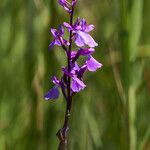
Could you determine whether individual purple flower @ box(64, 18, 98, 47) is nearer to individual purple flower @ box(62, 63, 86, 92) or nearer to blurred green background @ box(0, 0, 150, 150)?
individual purple flower @ box(62, 63, 86, 92)

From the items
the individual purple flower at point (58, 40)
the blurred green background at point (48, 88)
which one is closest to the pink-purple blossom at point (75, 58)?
the individual purple flower at point (58, 40)

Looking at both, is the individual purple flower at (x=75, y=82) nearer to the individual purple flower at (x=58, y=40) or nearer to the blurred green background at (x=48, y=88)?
the individual purple flower at (x=58, y=40)

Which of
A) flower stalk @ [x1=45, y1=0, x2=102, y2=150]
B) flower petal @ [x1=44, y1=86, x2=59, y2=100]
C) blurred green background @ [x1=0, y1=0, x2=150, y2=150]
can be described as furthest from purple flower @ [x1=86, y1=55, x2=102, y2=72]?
blurred green background @ [x1=0, y1=0, x2=150, y2=150]

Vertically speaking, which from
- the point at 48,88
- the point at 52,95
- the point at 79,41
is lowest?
the point at 52,95

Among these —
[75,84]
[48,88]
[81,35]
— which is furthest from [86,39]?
[48,88]

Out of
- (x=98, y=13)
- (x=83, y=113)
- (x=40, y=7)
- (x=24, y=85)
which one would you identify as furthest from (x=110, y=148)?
(x=98, y=13)

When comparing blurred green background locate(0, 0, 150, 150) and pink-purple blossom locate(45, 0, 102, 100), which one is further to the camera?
blurred green background locate(0, 0, 150, 150)

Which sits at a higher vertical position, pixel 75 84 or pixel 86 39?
pixel 86 39

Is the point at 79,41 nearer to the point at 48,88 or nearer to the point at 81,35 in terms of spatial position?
the point at 81,35
